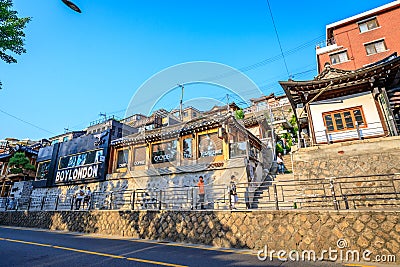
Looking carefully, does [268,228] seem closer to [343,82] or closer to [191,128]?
[191,128]

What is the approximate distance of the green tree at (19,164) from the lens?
24.3 m

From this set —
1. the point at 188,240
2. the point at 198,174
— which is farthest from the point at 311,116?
the point at 188,240

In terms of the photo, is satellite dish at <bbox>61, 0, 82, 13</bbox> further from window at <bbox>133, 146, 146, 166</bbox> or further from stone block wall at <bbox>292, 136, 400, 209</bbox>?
window at <bbox>133, 146, 146, 166</bbox>

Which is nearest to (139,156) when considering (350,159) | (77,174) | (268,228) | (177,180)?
(177,180)

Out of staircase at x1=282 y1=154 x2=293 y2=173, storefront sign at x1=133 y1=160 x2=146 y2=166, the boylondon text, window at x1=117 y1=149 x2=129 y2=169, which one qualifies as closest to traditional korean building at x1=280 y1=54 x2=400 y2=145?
staircase at x1=282 y1=154 x2=293 y2=173

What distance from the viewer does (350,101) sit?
12.9 metres

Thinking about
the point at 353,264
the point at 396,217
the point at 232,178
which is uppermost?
the point at 232,178

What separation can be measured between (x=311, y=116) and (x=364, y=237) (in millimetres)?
9407

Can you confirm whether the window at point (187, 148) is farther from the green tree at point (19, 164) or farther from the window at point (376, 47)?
the green tree at point (19, 164)

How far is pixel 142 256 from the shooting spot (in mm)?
5973

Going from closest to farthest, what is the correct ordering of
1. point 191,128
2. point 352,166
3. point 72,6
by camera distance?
point 72,6, point 352,166, point 191,128

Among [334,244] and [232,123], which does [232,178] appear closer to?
[232,123]

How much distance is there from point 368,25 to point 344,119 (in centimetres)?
1605

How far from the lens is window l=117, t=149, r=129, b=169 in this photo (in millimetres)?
17516
